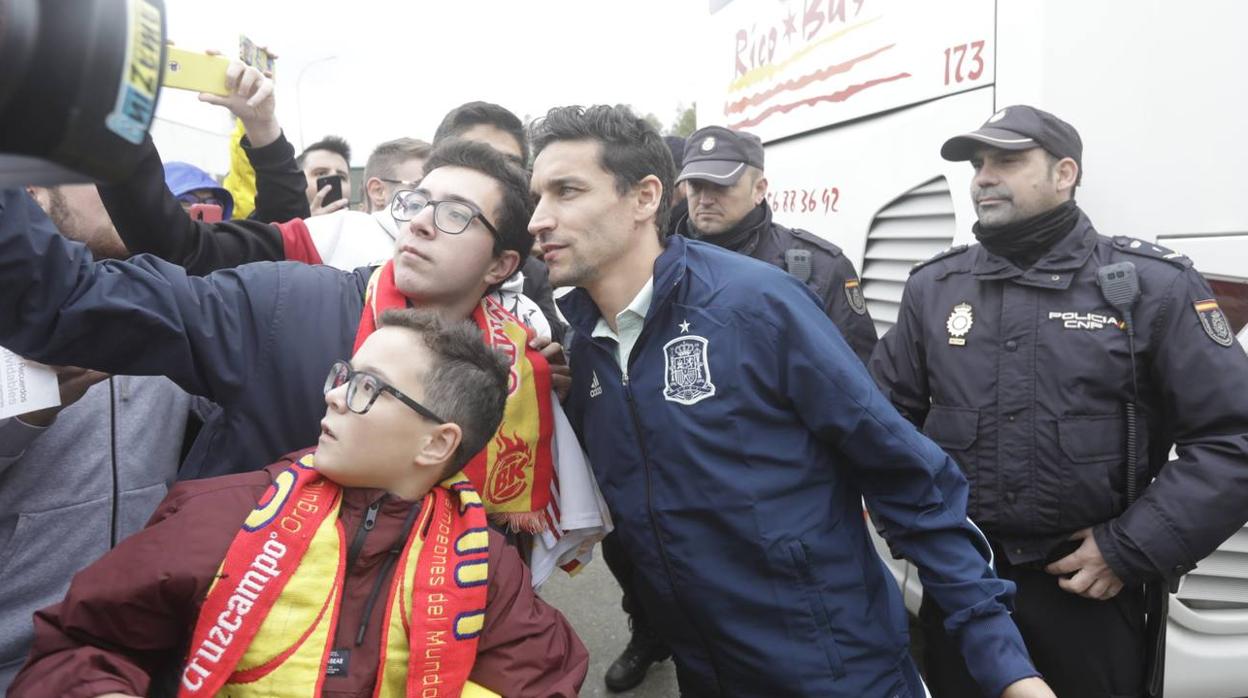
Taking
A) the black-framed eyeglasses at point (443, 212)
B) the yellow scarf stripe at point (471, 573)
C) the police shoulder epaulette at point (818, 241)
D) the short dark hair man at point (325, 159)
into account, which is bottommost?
the yellow scarf stripe at point (471, 573)

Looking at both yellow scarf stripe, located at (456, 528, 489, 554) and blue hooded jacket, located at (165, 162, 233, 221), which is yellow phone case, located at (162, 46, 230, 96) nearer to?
yellow scarf stripe, located at (456, 528, 489, 554)

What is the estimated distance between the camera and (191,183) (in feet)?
11.0

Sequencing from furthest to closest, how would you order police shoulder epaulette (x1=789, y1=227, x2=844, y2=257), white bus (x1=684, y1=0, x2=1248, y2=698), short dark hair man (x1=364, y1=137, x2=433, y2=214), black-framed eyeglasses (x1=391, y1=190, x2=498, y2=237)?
police shoulder epaulette (x1=789, y1=227, x2=844, y2=257), short dark hair man (x1=364, y1=137, x2=433, y2=214), white bus (x1=684, y1=0, x2=1248, y2=698), black-framed eyeglasses (x1=391, y1=190, x2=498, y2=237)

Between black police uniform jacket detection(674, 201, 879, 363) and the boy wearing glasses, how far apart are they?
7.09 feet

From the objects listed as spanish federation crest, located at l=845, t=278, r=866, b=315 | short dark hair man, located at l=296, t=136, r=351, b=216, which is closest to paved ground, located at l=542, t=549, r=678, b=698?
spanish federation crest, located at l=845, t=278, r=866, b=315

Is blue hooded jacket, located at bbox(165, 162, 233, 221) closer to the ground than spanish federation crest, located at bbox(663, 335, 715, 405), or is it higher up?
higher up

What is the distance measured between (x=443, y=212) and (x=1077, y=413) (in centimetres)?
182

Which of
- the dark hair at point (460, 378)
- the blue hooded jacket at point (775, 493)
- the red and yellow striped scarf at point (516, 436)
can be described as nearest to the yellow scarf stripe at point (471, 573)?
the dark hair at point (460, 378)

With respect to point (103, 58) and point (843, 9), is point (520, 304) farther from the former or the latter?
point (843, 9)

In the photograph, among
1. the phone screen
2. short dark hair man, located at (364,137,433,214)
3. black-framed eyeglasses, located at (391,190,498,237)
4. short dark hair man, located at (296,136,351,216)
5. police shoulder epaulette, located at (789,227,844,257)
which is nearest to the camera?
black-framed eyeglasses, located at (391,190,498,237)

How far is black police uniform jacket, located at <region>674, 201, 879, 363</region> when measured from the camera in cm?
327

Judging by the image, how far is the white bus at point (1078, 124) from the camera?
218cm

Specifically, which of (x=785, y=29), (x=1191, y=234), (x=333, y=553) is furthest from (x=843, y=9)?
(x=333, y=553)

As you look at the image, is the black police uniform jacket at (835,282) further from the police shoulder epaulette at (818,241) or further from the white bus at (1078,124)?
the white bus at (1078,124)
